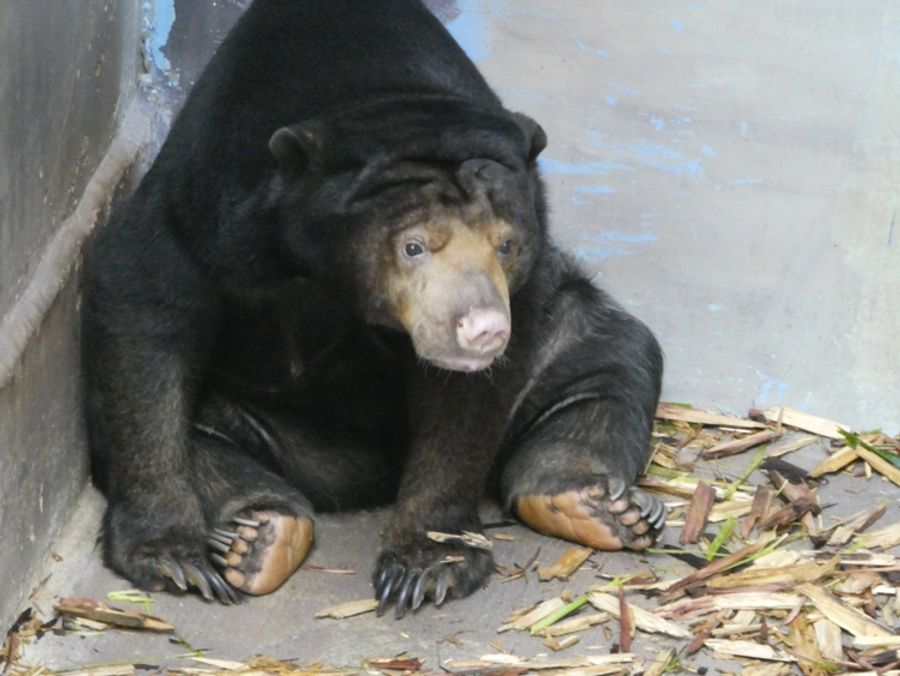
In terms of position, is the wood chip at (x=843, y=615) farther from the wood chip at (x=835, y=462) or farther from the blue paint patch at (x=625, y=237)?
the blue paint patch at (x=625, y=237)

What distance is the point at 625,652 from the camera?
15.9 feet

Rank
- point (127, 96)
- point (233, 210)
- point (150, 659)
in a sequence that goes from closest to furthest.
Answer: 1. point (150, 659)
2. point (233, 210)
3. point (127, 96)

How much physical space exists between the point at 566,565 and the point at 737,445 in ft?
4.44

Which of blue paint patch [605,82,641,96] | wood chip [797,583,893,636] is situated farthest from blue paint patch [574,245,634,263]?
wood chip [797,583,893,636]

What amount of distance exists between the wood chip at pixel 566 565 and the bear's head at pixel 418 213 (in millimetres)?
999

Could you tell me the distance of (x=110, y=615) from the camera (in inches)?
192

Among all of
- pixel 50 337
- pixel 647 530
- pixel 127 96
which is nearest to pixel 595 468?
pixel 647 530

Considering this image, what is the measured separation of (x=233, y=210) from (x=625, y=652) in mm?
1795

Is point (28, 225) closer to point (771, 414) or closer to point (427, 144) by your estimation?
point (427, 144)

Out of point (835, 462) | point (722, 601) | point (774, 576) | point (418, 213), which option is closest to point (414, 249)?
point (418, 213)

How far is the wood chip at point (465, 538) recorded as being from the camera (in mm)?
5355

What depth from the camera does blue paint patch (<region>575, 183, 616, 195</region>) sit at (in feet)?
21.9

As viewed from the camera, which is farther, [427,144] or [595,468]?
[595,468]

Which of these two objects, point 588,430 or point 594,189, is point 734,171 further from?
point 588,430
